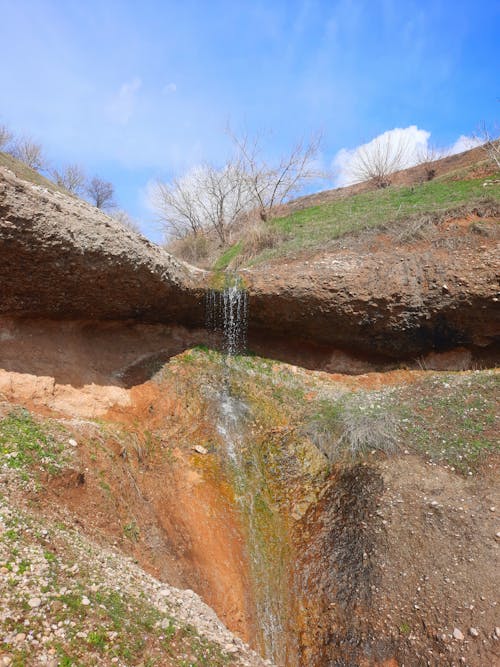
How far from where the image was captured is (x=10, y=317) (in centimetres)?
691

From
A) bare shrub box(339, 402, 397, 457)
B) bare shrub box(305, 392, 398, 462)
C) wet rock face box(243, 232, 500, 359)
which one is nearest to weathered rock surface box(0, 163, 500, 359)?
wet rock face box(243, 232, 500, 359)

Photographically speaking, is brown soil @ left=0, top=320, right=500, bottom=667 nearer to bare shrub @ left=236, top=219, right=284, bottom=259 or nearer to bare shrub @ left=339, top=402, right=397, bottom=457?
bare shrub @ left=339, top=402, right=397, bottom=457

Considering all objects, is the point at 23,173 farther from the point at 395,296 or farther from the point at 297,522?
the point at 297,522

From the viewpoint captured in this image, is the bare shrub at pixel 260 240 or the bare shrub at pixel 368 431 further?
the bare shrub at pixel 260 240

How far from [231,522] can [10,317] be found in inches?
194

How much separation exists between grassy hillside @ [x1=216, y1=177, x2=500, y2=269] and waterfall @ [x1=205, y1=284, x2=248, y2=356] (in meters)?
2.32

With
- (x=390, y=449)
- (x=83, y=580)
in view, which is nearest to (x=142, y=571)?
(x=83, y=580)

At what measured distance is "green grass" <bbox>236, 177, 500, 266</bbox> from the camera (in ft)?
35.7

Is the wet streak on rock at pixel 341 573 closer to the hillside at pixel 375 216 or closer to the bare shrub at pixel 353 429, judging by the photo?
the bare shrub at pixel 353 429

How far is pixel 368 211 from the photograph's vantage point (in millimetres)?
13742

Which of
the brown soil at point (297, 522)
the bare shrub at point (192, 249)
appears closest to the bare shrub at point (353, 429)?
the brown soil at point (297, 522)

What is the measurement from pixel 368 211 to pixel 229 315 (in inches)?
289

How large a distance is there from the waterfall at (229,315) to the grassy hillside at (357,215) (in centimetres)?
232

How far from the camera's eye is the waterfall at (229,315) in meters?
A: 8.88
